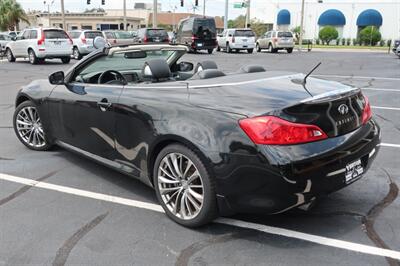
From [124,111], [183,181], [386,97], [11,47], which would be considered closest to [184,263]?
[183,181]

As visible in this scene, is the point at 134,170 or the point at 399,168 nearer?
the point at 134,170

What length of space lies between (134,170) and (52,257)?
3.77 feet

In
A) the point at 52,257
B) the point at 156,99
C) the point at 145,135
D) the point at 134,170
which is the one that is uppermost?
the point at 156,99

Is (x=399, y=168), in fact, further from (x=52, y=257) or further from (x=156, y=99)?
(x=52, y=257)

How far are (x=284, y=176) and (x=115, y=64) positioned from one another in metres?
2.97

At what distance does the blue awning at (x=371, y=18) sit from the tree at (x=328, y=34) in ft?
16.5

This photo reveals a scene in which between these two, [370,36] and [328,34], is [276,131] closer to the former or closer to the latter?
[370,36]

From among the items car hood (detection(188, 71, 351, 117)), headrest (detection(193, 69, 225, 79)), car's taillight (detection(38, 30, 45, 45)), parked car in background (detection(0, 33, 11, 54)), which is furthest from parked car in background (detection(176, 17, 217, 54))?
car hood (detection(188, 71, 351, 117))

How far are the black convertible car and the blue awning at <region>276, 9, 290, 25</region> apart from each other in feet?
210

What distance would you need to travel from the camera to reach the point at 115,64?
5.30m

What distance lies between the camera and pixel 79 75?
16.7 feet

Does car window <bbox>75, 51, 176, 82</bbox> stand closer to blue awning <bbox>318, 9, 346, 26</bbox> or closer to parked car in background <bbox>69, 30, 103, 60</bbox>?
parked car in background <bbox>69, 30, 103, 60</bbox>

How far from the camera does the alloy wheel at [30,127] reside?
18.9 feet

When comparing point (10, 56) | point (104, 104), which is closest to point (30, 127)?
point (104, 104)
